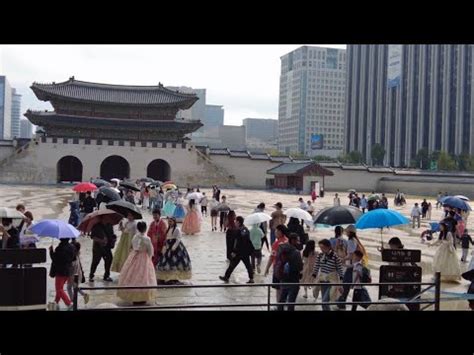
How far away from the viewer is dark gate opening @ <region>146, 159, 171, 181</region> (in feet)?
189

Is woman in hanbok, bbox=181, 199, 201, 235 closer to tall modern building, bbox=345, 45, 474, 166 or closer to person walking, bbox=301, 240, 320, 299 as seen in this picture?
person walking, bbox=301, 240, 320, 299

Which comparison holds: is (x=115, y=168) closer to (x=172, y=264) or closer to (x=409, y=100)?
(x=172, y=264)

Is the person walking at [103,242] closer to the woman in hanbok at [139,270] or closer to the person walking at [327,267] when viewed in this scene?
the woman in hanbok at [139,270]

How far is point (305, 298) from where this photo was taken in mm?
10406

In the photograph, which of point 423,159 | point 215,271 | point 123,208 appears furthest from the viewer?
point 423,159

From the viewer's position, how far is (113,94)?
57.2 m

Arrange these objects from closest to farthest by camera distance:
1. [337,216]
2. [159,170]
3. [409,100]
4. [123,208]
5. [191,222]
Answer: [123,208], [337,216], [191,222], [159,170], [409,100]

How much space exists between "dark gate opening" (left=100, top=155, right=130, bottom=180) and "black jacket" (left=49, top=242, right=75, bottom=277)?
47.8 meters

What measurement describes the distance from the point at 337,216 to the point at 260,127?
Answer: 17686 cm

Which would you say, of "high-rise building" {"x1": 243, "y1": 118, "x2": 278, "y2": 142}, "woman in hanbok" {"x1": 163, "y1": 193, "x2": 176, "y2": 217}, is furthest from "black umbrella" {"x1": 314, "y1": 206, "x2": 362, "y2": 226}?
"high-rise building" {"x1": 243, "y1": 118, "x2": 278, "y2": 142}

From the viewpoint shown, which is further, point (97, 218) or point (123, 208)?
point (123, 208)

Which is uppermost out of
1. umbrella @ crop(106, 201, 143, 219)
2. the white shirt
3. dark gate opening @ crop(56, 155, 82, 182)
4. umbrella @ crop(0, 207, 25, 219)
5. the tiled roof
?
the tiled roof

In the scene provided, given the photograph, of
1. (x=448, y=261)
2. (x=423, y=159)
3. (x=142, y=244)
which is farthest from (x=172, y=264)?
(x=423, y=159)
